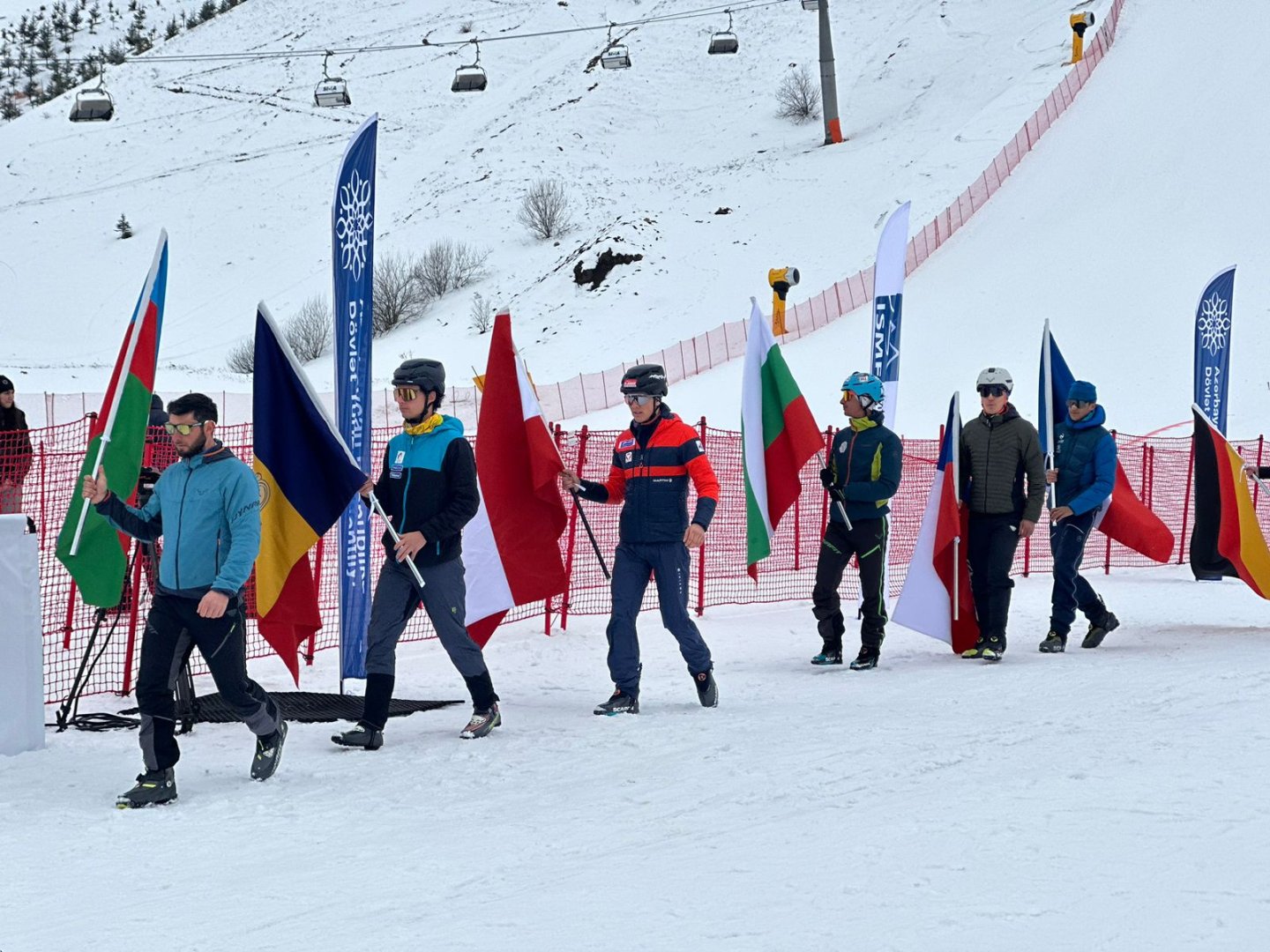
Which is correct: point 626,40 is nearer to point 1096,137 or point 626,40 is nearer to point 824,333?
point 1096,137

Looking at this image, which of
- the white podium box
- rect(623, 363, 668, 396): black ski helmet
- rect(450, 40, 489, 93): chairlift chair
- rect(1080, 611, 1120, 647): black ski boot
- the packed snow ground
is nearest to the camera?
the packed snow ground

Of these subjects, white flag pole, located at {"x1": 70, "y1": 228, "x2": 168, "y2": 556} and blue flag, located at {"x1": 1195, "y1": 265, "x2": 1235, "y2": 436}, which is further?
blue flag, located at {"x1": 1195, "y1": 265, "x2": 1235, "y2": 436}

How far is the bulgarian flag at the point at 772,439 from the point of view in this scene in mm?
9039

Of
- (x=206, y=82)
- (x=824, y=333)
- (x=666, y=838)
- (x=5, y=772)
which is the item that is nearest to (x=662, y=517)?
(x=666, y=838)

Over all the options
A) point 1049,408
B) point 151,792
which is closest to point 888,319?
point 1049,408

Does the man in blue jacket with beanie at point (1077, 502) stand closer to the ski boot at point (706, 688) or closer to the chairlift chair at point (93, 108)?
the ski boot at point (706, 688)

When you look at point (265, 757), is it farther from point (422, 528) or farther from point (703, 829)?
point (703, 829)

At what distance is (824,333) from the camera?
3434cm

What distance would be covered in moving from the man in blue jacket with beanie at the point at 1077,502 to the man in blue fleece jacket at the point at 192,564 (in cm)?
565

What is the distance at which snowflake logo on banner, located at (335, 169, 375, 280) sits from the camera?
842cm

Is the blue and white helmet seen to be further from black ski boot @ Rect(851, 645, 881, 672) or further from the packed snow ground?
the packed snow ground

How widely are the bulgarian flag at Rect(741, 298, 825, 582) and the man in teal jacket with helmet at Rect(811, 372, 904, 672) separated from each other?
0.25 metres

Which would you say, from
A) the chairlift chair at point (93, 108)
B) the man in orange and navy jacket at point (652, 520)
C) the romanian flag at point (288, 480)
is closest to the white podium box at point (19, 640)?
the romanian flag at point (288, 480)

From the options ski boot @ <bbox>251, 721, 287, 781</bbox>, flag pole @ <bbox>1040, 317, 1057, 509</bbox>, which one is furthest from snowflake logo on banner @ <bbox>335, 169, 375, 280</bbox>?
flag pole @ <bbox>1040, 317, 1057, 509</bbox>
